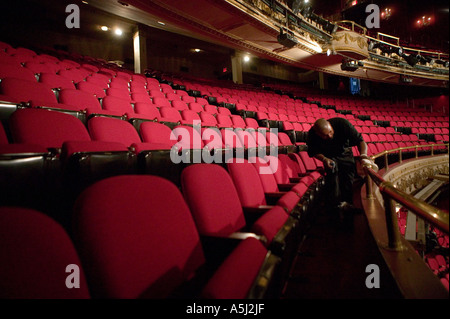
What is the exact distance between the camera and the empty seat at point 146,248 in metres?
0.17

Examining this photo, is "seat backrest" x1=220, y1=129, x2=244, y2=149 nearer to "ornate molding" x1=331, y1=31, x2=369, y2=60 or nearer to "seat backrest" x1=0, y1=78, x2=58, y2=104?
"seat backrest" x1=0, y1=78, x2=58, y2=104

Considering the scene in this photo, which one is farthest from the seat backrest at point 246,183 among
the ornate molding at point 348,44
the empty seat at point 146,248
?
the ornate molding at point 348,44

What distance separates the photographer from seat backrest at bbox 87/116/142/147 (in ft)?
1.68

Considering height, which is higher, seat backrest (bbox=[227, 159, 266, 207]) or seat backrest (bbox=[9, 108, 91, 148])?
seat backrest (bbox=[9, 108, 91, 148])

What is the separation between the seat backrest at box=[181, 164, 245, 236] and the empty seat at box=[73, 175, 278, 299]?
46 mm

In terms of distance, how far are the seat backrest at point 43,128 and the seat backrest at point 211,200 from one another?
0.26 metres

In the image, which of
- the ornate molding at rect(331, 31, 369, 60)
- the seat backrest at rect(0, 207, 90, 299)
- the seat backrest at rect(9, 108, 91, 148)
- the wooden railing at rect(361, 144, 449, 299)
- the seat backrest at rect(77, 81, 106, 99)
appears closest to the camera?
the seat backrest at rect(0, 207, 90, 299)

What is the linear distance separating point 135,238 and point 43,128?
0.33 meters

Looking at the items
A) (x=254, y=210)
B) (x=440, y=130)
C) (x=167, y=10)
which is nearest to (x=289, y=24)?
(x=167, y=10)

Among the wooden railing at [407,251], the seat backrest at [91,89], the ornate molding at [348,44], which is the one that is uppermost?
the ornate molding at [348,44]

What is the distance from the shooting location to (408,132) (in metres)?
2.73

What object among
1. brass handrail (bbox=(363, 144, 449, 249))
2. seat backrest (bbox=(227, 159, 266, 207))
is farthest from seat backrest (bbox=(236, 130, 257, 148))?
brass handrail (bbox=(363, 144, 449, 249))

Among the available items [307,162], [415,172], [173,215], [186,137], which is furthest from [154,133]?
[415,172]

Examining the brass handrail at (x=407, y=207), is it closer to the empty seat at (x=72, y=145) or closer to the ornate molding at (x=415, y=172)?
the empty seat at (x=72, y=145)
